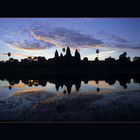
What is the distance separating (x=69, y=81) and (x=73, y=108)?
0.51 m

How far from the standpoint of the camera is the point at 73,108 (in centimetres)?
396

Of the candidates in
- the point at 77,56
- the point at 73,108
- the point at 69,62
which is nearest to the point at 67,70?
the point at 69,62

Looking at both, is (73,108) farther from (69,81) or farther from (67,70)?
(67,70)

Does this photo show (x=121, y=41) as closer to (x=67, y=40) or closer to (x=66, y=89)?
(x=67, y=40)

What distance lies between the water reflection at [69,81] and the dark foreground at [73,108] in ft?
0.54

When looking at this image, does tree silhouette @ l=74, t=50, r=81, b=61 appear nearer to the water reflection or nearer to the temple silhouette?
the temple silhouette

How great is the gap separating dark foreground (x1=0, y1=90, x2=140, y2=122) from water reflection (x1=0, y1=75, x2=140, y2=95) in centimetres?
17

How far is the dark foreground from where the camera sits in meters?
3.93

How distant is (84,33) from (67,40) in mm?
327

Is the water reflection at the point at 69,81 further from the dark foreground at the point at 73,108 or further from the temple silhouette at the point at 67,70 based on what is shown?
the dark foreground at the point at 73,108

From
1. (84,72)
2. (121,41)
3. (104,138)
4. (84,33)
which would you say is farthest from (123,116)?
(84,33)

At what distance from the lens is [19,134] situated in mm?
3783

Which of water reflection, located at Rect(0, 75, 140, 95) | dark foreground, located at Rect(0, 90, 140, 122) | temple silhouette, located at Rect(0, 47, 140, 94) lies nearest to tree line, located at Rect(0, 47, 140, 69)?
temple silhouette, located at Rect(0, 47, 140, 94)

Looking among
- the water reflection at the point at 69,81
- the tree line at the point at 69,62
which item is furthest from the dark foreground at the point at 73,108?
the tree line at the point at 69,62
